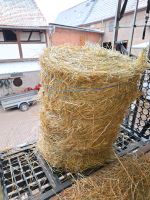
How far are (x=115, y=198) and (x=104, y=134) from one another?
0.43m

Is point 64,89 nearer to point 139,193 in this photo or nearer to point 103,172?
point 103,172

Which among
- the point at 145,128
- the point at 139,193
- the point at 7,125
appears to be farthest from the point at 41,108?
the point at 7,125

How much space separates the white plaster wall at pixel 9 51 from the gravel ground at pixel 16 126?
244 cm

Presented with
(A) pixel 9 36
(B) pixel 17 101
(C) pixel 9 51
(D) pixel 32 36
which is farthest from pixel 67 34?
(B) pixel 17 101

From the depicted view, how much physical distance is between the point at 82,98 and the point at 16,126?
15.5 ft

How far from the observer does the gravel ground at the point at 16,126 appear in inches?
162

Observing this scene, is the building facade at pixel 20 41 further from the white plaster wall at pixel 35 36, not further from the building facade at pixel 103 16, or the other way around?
the building facade at pixel 103 16

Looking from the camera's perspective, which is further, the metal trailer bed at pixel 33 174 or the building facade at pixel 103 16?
the building facade at pixel 103 16

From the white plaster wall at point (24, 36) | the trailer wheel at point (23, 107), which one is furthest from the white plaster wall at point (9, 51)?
the trailer wheel at point (23, 107)

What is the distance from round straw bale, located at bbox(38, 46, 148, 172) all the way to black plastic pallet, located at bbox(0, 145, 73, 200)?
0.44 feet

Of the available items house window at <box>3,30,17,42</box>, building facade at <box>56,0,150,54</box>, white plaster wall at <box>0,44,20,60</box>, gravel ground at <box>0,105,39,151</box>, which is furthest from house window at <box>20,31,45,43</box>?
building facade at <box>56,0,150,54</box>

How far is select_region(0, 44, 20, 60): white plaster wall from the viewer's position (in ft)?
23.1

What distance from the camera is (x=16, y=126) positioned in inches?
202

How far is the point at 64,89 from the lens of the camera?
2.89ft
